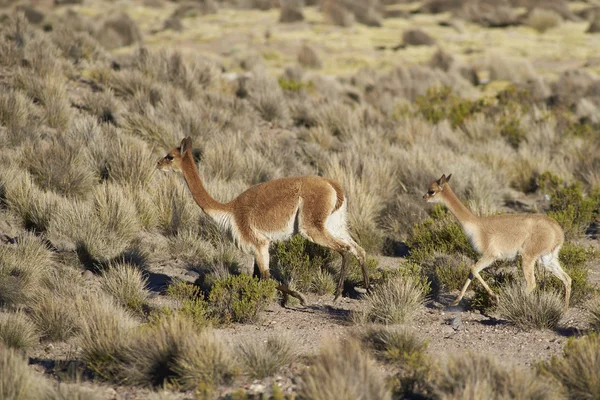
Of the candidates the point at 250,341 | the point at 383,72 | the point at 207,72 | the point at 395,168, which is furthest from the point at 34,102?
the point at 383,72

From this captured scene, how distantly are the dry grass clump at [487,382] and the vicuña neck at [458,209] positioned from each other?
257cm

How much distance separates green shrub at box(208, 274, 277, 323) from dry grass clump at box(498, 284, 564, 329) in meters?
2.33

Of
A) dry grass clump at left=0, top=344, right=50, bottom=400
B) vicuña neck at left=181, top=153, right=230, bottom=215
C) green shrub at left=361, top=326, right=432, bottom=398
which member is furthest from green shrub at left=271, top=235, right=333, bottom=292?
dry grass clump at left=0, top=344, right=50, bottom=400

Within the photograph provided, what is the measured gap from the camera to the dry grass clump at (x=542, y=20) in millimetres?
33688

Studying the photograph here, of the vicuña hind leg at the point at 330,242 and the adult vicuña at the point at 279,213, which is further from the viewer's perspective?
the vicuña hind leg at the point at 330,242

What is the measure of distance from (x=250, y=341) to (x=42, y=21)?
28279 mm

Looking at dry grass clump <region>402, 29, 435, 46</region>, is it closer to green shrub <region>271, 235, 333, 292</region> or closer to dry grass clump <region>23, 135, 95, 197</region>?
dry grass clump <region>23, 135, 95, 197</region>

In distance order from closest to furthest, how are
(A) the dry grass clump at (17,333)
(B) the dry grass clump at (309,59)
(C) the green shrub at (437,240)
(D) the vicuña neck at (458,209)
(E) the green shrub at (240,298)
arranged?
1. (A) the dry grass clump at (17,333)
2. (E) the green shrub at (240,298)
3. (D) the vicuña neck at (458,209)
4. (C) the green shrub at (437,240)
5. (B) the dry grass clump at (309,59)

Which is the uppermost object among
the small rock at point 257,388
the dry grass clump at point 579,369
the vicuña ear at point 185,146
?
the vicuña ear at point 185,146

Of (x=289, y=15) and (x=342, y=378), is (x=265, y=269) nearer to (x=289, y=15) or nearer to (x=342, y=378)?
(x=342, y=378)

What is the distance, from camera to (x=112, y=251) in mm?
8938

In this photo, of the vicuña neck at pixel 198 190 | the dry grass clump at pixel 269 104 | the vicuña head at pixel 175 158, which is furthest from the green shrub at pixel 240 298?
→ the dry grass clump at pixel 269 104

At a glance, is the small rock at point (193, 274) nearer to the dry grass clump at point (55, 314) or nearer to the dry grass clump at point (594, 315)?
the dry grass clump at point (55, 314)

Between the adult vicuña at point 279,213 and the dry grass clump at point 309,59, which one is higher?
the adult vicuña at point 279,213
